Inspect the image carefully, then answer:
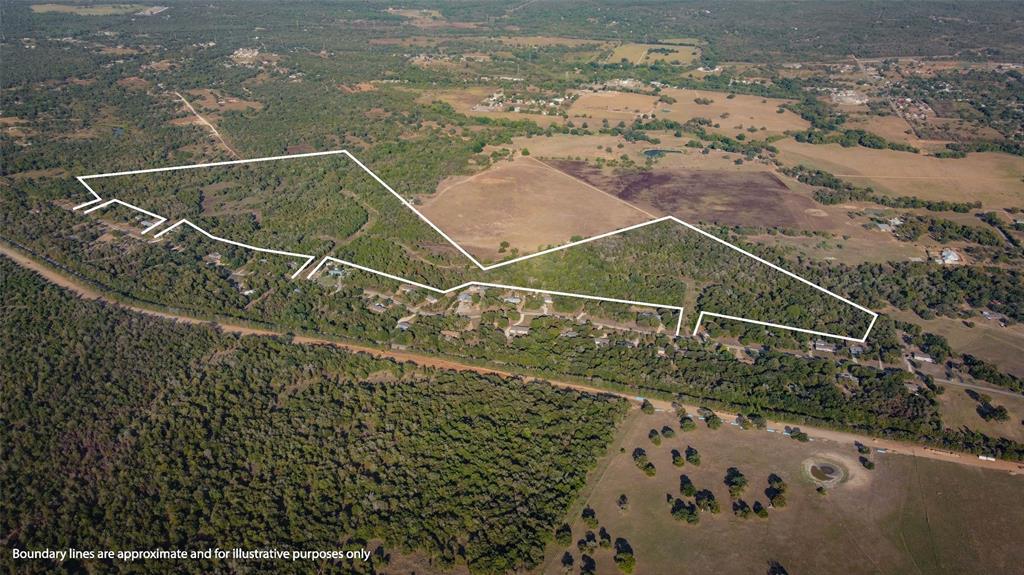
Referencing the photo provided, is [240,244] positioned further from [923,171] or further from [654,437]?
[923,171]

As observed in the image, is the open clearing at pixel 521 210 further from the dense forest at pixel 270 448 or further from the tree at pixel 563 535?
the tree at pixel 563 535

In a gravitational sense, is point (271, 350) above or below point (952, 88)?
below

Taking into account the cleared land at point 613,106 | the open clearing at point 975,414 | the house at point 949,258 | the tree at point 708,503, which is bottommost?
the tree at point 708,503

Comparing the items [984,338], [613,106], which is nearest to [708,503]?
[984,338]

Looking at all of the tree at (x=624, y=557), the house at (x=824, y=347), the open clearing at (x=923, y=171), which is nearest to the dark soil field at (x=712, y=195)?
the open clearing at (x=923, y=171)

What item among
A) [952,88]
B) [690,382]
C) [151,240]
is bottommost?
[151,240]

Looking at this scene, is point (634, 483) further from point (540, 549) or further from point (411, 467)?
point (411, 467)

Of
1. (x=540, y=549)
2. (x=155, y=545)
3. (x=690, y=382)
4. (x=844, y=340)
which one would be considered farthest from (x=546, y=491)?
(x=844, y=340)
